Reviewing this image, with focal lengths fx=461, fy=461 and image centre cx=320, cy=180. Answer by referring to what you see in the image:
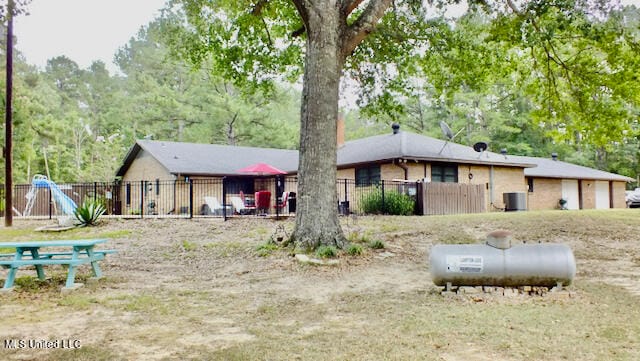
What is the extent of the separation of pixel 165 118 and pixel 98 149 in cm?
744

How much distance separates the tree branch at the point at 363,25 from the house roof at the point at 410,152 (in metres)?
10.2

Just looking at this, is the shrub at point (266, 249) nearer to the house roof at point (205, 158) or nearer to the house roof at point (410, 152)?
the house roof at point (410, 152)

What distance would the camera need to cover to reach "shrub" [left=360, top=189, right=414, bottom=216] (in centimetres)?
1766

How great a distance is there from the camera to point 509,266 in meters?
5.68

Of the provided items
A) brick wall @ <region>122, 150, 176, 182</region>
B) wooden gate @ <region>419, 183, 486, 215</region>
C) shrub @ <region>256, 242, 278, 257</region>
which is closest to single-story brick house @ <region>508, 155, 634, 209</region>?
wooden gate @ <region>419, 183, 486, 215</region>

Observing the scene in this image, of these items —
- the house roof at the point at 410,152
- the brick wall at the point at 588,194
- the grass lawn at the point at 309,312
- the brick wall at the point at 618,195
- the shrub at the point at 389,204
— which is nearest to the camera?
the grass lawn at the point at 309,312

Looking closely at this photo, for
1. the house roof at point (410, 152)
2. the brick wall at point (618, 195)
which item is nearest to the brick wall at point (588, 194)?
the brick wall at point (618, 195)

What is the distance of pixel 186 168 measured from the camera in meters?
23.3

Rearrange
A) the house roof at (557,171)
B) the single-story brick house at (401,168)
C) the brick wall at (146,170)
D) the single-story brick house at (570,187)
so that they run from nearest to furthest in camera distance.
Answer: the single-story brick house at (401,168) → the brick wall at (146,170) → the house roof at (557,171) → the single-story brick house at (570,187)

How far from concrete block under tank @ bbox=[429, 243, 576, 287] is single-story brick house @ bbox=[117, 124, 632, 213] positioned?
14021mm

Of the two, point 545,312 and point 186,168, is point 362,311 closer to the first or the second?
point 545,312

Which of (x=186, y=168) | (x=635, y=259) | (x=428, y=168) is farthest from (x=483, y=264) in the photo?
(x=186, y=168)

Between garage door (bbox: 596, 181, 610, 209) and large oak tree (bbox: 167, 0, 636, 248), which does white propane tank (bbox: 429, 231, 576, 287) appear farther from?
garage door (bbox: 596, 181, 610, 209)

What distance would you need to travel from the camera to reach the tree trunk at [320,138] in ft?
29.6
